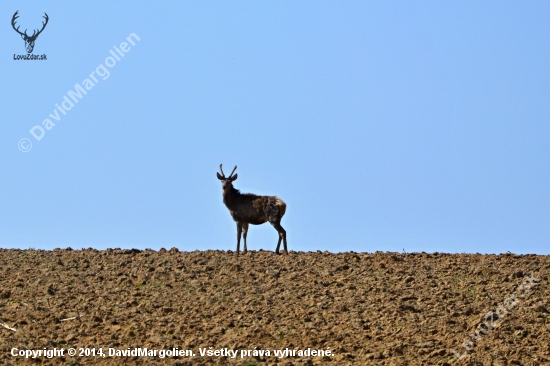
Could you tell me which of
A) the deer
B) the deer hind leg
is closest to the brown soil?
the deer hind leg

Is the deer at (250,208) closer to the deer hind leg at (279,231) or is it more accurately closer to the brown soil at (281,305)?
the deer hind leg at (279,231)

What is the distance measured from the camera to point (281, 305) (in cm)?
1652

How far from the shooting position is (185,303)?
55.1 ft

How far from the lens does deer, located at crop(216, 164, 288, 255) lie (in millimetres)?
22500

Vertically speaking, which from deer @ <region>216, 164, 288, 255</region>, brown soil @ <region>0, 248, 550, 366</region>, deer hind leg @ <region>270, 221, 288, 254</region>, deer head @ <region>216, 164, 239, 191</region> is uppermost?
deer head @ <region>216, 164, 239, 191</region>

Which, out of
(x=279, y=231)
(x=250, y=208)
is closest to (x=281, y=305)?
(x=279, y=231)

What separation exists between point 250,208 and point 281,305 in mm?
6584

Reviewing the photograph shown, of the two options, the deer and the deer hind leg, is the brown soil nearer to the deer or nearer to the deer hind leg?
the deer hind leg

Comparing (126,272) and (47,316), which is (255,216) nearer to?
(126,272)

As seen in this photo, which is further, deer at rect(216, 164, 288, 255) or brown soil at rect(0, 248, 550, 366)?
deer at rect(216, 164, 288, 255)

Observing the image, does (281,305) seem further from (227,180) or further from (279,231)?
(227,180)

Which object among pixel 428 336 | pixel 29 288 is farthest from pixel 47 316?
pixel 428 336

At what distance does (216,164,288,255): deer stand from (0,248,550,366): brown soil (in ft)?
5.35

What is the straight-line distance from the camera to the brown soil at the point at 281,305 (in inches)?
576
